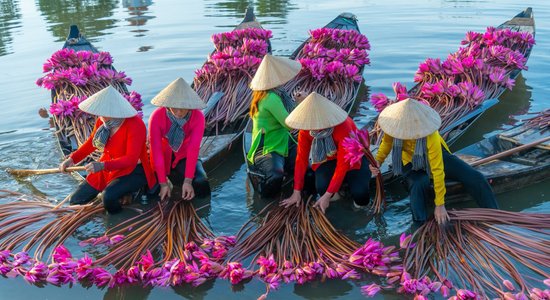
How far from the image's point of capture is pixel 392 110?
433cm

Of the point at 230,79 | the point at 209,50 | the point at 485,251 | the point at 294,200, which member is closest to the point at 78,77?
the point at 230,79

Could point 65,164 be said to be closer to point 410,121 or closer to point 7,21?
point 410,121

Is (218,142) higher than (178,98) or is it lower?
lower

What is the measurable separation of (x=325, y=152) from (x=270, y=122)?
26.3 inches

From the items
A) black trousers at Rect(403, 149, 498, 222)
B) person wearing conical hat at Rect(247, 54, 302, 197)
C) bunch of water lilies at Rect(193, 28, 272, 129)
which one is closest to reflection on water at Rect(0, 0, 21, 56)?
bunch of water lilies at Rect(193, 28, 272, 129)

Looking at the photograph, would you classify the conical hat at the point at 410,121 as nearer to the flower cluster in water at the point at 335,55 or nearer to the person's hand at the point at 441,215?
the person's hand at the point at 441,215

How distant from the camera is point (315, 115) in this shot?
4.41 m

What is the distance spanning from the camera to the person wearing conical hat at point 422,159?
418 cm

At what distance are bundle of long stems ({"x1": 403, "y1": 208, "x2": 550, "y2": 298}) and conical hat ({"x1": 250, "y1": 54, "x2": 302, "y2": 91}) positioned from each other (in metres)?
1.84

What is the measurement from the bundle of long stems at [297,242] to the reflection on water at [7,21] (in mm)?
9847

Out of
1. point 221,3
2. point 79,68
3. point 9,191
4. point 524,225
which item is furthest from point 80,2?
point 524,225

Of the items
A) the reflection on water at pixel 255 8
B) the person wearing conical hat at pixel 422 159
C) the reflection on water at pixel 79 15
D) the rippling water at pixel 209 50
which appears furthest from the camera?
the reflection on water at pixel 255 8

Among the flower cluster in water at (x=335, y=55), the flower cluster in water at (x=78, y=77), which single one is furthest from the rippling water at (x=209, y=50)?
the flower cluster in water at (x=335, y=55)

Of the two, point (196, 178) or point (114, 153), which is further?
point (196, 178)
